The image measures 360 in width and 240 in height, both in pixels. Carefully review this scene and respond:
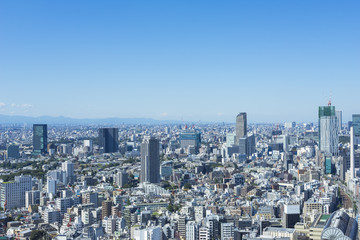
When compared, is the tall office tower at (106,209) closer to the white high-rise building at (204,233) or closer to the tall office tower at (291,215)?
the white high-rise building at (204,233)

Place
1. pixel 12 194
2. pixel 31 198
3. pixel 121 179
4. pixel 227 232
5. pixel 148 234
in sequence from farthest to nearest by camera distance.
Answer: pixel 121 179 < pixel 12 194 < pixel 31 198 < pixel 227 232 < pixel 148 234

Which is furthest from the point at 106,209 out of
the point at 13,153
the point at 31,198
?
the point at 13,153

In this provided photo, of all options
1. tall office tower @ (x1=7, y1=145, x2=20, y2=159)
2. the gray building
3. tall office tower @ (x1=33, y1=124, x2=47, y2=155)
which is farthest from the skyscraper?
tall office tower @ (x1=7, y1=145, x2=20, y2=159)

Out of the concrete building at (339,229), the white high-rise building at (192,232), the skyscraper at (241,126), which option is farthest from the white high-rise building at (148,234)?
the skyscraper at (241,126)

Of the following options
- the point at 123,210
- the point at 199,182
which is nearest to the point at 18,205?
the point at 123,210

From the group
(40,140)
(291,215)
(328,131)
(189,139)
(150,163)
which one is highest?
(328,131)

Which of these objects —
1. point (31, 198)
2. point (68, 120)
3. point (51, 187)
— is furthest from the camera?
point (68, 120)

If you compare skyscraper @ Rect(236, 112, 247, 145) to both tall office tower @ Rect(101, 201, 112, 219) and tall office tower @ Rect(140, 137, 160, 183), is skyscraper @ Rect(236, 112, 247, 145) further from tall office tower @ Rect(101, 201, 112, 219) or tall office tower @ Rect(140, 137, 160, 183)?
tall office tower @ Rect(101, 201, 112, 219)

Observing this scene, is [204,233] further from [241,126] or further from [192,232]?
[241,126]
